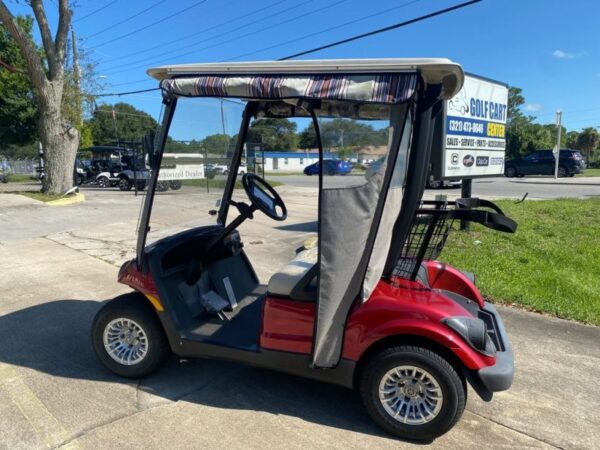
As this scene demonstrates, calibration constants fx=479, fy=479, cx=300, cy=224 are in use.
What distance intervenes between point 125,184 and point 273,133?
19.3m

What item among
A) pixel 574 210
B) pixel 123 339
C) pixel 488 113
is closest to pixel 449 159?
pixel 488 113

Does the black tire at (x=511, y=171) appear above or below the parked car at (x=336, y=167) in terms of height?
below

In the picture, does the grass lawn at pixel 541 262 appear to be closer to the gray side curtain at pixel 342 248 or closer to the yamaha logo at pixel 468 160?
the yamaha logo at pixel 468 160

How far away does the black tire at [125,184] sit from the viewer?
2161 cm

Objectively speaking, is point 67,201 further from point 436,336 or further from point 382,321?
point 436,336

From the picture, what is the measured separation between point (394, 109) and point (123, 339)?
96.8 inches

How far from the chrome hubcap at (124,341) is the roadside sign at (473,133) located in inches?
199

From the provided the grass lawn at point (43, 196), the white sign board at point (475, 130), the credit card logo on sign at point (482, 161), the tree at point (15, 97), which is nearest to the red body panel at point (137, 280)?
the white sign board at point (475, 130)

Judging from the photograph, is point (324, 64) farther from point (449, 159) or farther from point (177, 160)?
→ point (449, 159)

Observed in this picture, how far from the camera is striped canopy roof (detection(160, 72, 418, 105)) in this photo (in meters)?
2.54

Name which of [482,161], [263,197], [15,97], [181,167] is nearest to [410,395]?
[263,197]

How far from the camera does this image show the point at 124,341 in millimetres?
3465

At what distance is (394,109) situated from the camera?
264cm

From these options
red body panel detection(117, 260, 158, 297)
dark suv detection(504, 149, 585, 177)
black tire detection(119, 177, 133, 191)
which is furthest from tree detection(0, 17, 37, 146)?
dark suv detection(504, 149, 585, 177)
